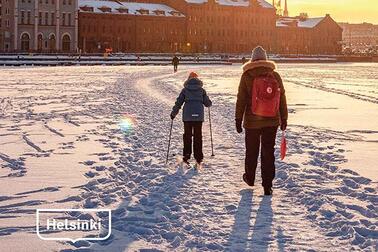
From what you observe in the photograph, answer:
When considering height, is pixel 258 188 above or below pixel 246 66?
below

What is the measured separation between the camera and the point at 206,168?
31.0 ft

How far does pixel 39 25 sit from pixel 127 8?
18.4 metres

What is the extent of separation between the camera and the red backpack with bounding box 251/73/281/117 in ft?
24.8

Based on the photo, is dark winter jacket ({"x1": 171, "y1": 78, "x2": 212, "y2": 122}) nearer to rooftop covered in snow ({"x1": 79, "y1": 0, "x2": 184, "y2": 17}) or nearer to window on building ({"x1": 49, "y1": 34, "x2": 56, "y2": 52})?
window on building ({"x1": 49, "y1": 34, "x2": 56, "y2": 52})

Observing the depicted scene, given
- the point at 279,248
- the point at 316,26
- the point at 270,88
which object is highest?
the point at 316,26

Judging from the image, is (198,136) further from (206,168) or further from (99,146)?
(99,146)

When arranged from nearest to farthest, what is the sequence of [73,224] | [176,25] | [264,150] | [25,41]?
[73,224], [264,150], [25,41], [176,25]

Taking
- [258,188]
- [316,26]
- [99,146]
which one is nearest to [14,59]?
[99,146]

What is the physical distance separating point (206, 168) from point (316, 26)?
128676 mm

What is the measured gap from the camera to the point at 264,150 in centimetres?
784

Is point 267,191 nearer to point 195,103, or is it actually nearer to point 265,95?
point 265,95

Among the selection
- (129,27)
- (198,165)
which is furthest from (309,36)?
(198,165)

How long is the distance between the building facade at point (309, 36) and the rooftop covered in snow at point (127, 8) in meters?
28.5

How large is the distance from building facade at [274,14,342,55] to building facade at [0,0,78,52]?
164 ft
